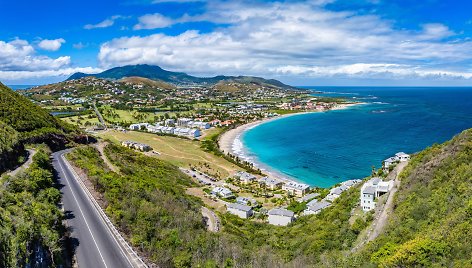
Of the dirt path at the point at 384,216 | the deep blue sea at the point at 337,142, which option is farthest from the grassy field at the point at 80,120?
the dirt path at the point at 384,216

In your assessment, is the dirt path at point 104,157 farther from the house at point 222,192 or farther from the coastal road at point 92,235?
the house at point 222,192

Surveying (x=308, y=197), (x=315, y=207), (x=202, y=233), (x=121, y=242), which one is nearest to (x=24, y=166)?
(x=121, y=242)

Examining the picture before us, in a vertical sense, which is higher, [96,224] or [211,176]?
[96,224]

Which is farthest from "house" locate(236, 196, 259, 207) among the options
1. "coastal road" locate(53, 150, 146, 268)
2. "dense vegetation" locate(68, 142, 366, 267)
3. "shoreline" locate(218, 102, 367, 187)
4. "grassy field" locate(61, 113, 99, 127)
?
"grassy field" locate(61, 113, 99, 127)

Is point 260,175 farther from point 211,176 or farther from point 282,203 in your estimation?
point 282,203

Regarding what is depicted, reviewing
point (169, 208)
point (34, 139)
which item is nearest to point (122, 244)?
point (169, 208)

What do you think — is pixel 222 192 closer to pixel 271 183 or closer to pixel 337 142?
pixel 271 183
